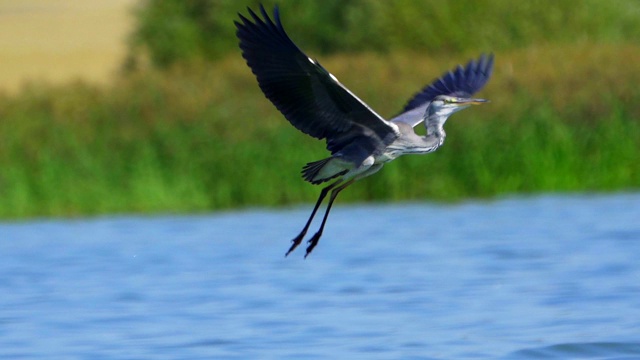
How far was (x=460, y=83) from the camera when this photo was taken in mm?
9766

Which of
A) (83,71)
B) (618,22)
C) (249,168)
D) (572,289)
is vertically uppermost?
(83,71)

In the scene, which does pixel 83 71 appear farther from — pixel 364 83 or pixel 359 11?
pixel 364 83

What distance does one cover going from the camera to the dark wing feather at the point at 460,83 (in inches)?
382

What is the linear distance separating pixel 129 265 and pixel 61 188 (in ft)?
10.8

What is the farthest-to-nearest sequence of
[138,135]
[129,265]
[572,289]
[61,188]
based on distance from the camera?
[138,135], [61,188], [129,265], [572,289]

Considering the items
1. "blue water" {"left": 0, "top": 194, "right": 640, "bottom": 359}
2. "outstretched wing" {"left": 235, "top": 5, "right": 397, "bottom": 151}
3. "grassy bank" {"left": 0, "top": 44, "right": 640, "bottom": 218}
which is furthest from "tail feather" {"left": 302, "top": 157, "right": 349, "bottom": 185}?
"grassy bank" {"left": 0, "top": 44, "right": 640, "bottom": 218}

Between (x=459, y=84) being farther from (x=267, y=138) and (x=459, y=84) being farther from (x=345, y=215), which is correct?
(x=267, y=138)

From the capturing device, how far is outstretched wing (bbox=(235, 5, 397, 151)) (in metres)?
7.99

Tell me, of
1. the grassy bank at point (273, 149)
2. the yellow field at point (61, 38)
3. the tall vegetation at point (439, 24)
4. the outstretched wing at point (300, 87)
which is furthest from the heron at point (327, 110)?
the yellow field at point (61, 38)

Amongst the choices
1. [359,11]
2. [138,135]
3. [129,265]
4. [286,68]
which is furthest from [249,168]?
[359,11]

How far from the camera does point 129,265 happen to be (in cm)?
1212

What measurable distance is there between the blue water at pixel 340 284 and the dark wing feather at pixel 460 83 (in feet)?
4.64

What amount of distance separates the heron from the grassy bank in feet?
19.2

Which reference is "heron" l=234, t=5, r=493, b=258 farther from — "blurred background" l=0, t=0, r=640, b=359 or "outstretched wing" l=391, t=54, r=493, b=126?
"blurred background" l=0, t=0, r=640, b=359
